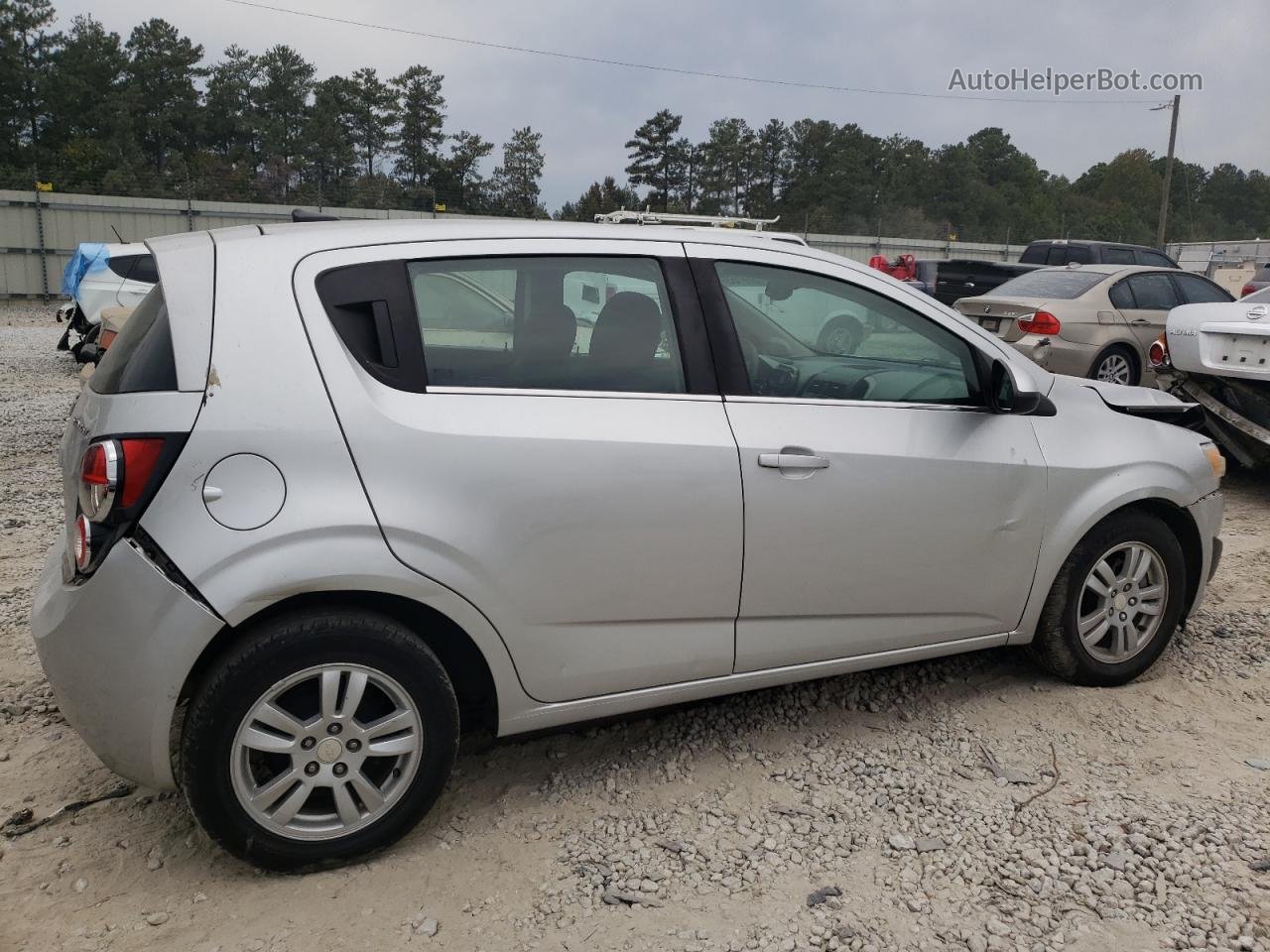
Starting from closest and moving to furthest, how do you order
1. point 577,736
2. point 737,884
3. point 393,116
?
point 737,884, point 577,736, point 393,116

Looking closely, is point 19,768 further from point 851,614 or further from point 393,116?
point 393,116

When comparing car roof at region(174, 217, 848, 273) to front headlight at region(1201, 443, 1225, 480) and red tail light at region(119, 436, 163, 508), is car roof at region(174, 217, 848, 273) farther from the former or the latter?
front headlight at region(1201, 443, 1225, 480)

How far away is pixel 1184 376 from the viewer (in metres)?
7.19

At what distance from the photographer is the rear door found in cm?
272

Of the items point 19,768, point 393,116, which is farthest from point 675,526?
point 393,116

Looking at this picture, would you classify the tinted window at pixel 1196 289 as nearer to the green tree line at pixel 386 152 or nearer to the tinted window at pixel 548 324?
the tinted window at pixel 548 324

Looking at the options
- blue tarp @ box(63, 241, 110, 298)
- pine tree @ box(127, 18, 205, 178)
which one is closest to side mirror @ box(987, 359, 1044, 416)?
blue tarp @ box(63, 241, 110, 298)

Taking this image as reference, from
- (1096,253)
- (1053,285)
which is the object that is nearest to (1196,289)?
(1053,285)

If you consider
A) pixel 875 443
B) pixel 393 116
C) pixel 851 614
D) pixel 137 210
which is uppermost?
pixel 393 116

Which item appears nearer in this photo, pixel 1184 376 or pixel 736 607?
pixel 736 607

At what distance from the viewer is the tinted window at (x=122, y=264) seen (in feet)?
41.9

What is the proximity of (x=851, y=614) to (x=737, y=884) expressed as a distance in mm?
978

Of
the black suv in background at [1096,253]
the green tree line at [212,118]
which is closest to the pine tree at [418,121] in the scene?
the green tree line at [212,118]

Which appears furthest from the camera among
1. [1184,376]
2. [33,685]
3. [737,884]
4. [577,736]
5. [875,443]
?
[1184,376]
